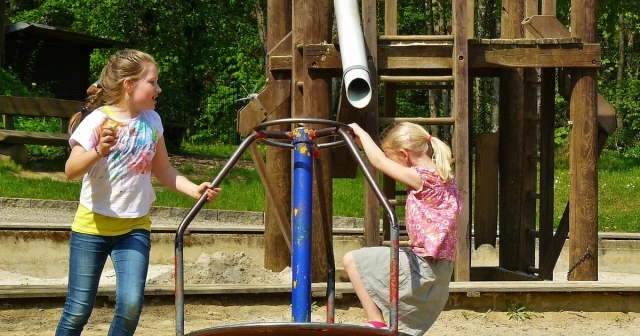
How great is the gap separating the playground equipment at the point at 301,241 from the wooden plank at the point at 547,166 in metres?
4.73

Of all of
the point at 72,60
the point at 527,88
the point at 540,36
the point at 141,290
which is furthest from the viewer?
the point at 72,60

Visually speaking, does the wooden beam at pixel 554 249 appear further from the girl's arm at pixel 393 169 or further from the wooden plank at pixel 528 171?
the girl's arm at pixel 393 169

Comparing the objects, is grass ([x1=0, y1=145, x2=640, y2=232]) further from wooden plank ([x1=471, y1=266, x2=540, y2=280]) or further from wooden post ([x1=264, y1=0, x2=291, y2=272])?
wooden post ([x1=264, y1=0, x2=291, y2=272])

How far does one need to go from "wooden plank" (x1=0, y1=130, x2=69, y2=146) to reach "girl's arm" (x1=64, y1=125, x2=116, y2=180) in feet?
40.5

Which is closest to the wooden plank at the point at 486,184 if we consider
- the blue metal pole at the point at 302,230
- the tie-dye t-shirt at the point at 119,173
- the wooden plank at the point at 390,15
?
the wooden plank at the point at 390,15

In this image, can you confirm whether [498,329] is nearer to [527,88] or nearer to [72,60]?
[527,88]

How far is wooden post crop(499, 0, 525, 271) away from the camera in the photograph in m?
9.30

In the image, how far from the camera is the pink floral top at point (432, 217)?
183 inches

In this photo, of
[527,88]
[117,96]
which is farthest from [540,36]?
[117,96]

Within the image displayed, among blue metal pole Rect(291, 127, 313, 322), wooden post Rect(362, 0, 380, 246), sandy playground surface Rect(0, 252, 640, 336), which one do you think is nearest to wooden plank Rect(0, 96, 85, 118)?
wooden post Rect(362, 0, 380, 246)

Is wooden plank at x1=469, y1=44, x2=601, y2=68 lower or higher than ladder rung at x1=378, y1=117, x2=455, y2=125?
higher

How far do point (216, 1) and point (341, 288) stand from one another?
27881 millimetres

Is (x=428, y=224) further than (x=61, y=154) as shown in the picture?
No

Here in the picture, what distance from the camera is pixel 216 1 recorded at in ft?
111
